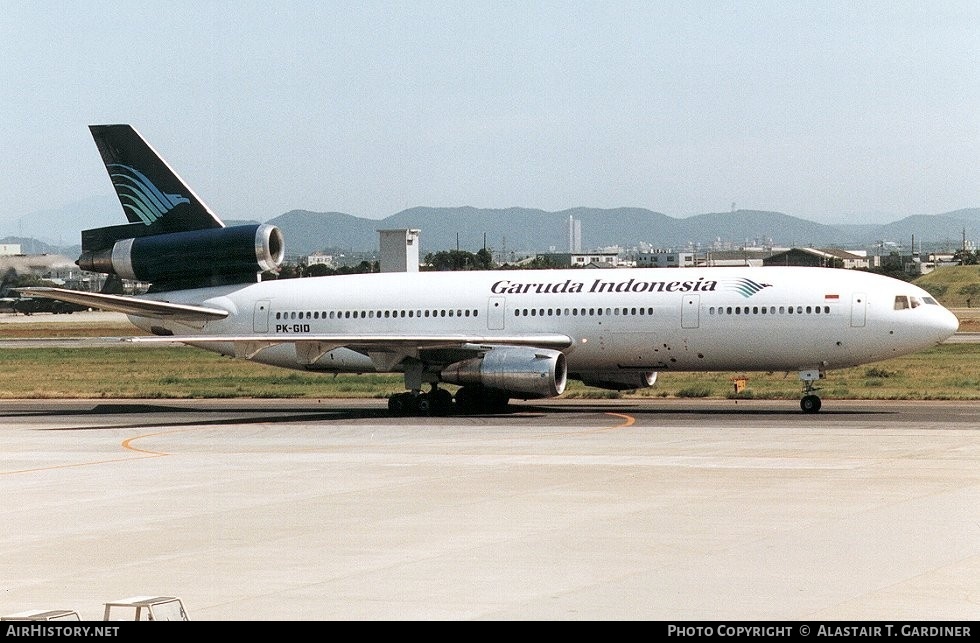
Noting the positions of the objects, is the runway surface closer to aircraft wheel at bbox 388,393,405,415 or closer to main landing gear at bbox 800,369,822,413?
main landing gear at bbox 800,369,822,413

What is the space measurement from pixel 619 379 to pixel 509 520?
2320cm

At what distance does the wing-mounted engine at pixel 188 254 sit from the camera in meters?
44.6

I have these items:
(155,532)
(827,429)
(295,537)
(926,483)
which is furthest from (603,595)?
(827,429)

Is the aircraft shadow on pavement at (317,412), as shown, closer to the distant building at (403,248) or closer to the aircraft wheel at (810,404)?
the aircraft wheel at (810,404)

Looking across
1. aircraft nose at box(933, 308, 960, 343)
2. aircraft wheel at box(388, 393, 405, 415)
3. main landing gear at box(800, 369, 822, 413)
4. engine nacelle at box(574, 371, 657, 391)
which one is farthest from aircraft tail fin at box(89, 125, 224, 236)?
aircraft nose at box(933, 308, 960, 343)

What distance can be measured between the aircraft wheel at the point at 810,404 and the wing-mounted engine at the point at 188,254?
1730 cm

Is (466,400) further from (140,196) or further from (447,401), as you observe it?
(140,196)

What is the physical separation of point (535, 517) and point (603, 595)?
5746 mm

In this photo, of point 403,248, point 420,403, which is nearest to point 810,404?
point 420,403

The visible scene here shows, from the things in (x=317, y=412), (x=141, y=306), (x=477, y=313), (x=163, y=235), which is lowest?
(x=317, y=412)

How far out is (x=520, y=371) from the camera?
38281 mm

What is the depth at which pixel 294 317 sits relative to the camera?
144 ft

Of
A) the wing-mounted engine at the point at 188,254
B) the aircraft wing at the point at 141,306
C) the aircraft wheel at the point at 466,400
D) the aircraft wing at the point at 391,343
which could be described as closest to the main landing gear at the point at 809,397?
the aircraft wing at the point at 391,343

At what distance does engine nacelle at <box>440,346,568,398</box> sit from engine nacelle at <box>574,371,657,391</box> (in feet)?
9.31
